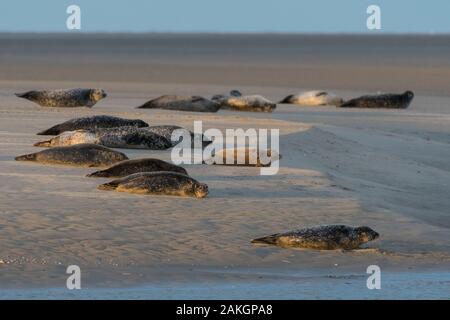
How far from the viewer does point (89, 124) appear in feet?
53.7

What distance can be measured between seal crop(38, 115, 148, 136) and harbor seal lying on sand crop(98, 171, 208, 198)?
4.46 meters

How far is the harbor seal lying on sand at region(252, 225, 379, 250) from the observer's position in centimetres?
995

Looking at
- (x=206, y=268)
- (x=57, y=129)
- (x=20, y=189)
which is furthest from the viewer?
(x=57, y=129)

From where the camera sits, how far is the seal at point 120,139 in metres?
14.7

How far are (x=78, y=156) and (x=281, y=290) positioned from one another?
5.12 metres

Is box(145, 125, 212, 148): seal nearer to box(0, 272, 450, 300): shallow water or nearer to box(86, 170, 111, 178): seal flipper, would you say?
box(86, 170, 111, 178): seal flipper

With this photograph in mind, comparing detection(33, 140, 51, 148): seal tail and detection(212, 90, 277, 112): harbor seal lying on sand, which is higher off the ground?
detection(33, 140, 51, 148): seal tail

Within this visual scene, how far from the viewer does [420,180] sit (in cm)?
1427
